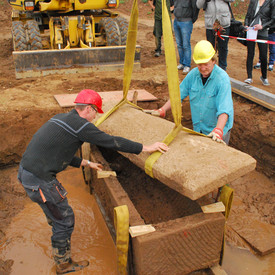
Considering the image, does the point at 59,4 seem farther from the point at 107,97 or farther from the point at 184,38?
the point at 107,97

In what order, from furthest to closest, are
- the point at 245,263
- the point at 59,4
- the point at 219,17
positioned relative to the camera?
the point at 59,4 → the point at 219,17 → the point at 245,263

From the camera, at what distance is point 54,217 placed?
9.16ft

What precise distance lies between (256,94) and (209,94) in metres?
2.23

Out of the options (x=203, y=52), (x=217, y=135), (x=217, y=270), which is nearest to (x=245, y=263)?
(x=217, y=270)

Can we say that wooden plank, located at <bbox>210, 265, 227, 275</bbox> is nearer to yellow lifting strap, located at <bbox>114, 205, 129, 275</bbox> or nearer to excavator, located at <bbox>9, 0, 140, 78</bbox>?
yellow lifting strap, located at <bbox>114, 205, 129, 275</bbox>

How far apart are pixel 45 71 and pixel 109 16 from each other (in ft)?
10.5

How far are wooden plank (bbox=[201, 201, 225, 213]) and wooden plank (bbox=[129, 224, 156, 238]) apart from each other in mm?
489

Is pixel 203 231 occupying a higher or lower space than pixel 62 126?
lower

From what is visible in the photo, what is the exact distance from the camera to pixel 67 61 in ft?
23.5

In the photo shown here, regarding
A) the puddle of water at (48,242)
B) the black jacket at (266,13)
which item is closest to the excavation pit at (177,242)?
the puddle of water at (48,242)

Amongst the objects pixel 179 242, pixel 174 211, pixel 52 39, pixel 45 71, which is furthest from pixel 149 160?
pixel 52 39

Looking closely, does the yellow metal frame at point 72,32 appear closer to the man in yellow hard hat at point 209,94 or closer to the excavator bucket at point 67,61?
the excavator bucket at point 67,61

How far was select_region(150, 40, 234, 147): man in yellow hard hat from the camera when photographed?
9.82 feet

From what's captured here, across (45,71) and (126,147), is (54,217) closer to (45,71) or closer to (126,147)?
(126,147)
